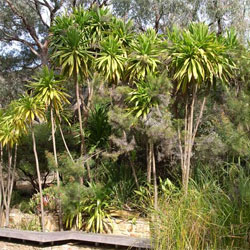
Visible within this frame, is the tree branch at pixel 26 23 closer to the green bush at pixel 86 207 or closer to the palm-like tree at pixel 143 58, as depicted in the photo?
the palm-like tree at pixel 143 58

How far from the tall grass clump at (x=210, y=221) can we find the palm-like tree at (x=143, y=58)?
4.69 meters

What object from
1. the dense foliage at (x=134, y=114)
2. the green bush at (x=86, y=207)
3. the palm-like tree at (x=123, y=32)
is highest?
the palm-like tree at (x=123, y=32)

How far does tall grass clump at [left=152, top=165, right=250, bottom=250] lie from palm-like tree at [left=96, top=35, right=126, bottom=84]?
5.03 metres

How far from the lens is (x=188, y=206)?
12.6 feet

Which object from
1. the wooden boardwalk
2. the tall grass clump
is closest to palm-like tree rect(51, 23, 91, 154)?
the wooden boardwalk

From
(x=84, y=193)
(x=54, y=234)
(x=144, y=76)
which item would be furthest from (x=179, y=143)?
(x=54, y=234)

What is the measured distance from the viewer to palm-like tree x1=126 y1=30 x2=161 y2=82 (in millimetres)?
8250

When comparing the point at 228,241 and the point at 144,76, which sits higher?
the point at 144,76

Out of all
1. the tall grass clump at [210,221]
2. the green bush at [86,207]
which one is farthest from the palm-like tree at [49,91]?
the tall grass clump at [210,221]

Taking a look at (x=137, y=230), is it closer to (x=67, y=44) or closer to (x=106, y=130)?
(x=106, y=130)

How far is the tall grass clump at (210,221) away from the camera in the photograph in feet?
11.3

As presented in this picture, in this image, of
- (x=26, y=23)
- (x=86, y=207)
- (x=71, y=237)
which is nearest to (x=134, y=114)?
(x=86, y=207)

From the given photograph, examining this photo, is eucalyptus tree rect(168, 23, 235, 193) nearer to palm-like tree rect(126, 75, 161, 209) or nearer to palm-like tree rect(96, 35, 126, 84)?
palm-like tree rect(126, 75, 161, 209)

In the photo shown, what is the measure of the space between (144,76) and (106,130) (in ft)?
6.18
